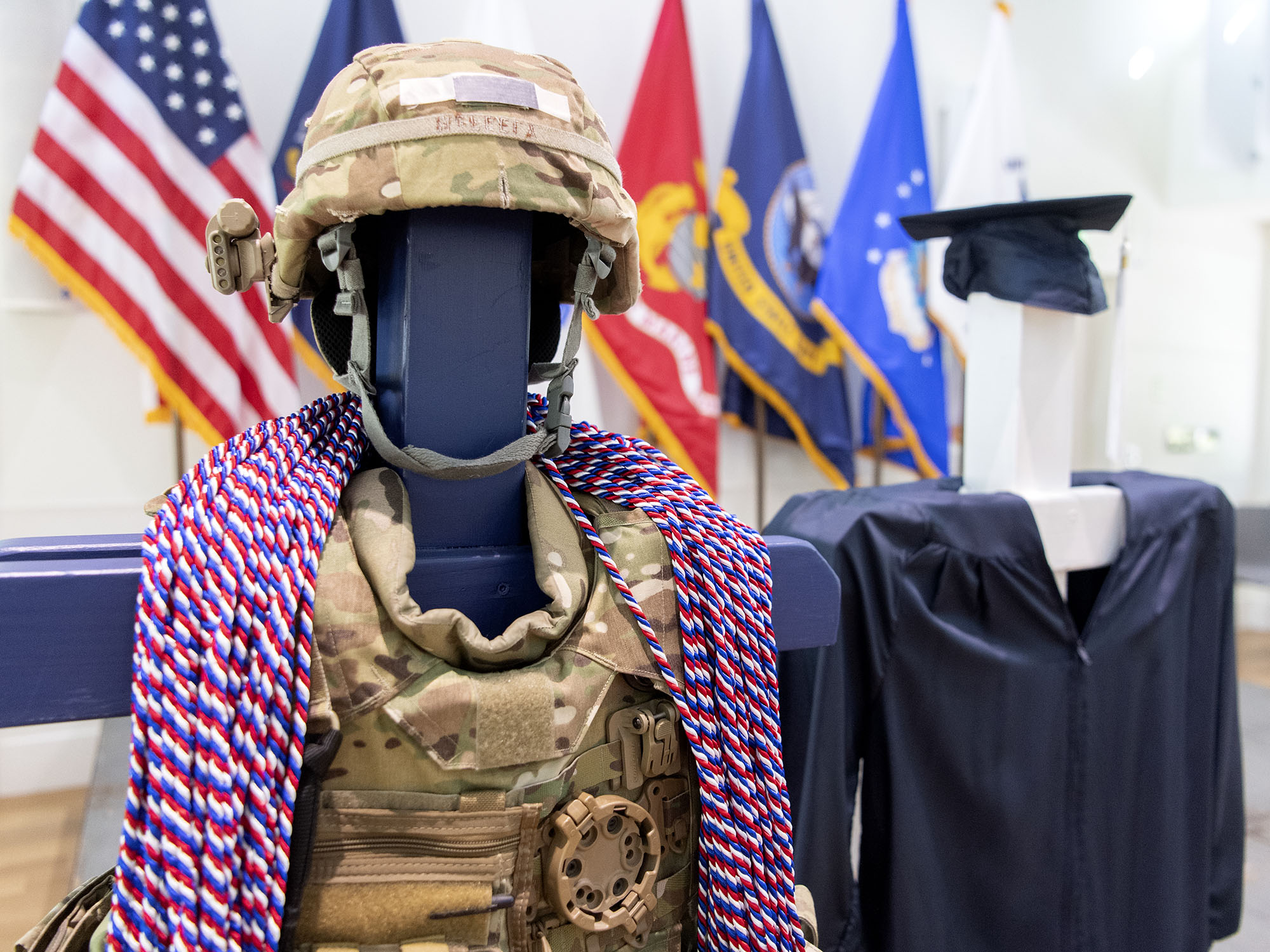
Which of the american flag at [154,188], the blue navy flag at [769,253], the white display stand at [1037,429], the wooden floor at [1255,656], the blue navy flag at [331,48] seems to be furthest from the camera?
the wooden floor at [1255,656]

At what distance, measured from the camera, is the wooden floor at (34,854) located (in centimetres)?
161

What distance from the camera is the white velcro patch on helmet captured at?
1.90ft

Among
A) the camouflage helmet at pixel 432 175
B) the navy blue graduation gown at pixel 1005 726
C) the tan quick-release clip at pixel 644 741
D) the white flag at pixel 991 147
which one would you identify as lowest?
the navy blue graduation gown at pixel 1005 726

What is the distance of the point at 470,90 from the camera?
58cm

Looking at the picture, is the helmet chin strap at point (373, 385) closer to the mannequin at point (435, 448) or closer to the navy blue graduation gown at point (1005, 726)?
the mannequin at point (435, 448)

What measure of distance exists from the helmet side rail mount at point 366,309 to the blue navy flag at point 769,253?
1899 mm

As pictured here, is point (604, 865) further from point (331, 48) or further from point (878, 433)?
point (878, 433)

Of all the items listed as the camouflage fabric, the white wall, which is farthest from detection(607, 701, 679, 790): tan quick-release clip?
the white wall

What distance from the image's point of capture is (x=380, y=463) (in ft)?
2.33

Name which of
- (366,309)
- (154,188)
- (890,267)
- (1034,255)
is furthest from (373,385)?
(890,267)

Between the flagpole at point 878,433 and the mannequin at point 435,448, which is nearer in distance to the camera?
the mannequin at point 435,448

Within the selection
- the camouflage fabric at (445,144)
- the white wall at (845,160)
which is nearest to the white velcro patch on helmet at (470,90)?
the camouflage fabric at (445,144)

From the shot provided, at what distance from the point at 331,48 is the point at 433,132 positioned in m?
1.77

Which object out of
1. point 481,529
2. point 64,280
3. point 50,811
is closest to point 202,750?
point 481,529
